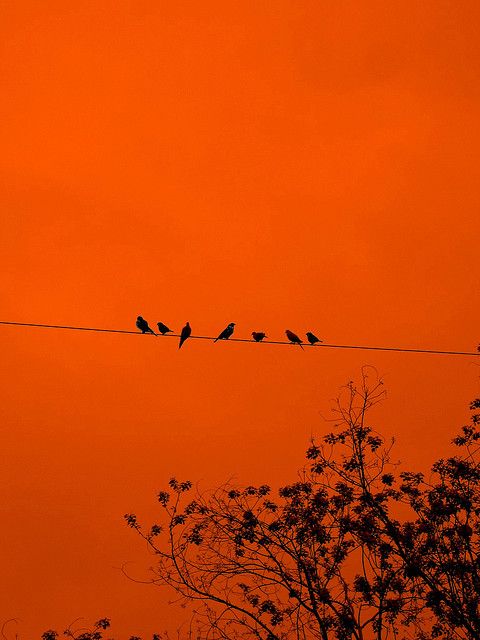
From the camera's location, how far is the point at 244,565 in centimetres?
1184

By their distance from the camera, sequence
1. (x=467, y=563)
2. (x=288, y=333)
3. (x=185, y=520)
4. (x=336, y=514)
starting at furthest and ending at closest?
(x=288, y=333) → (x=185, y=520) → (x=336, y=514) → (x=467, y=563)

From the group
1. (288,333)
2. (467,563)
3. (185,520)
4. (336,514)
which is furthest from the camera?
(288,333)

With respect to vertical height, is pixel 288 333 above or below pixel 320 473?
above

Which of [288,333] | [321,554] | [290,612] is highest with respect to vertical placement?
[288,333]

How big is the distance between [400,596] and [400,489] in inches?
54.7

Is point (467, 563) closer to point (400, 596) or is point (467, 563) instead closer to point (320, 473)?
point (400, 596)

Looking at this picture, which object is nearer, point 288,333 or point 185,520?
point 185,520

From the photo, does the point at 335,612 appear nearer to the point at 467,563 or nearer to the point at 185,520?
the point at 467,563

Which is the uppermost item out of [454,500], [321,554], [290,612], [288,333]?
[288,333]

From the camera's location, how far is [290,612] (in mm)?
11648

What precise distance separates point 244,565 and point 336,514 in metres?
1.39

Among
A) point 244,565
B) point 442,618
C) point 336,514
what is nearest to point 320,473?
point 336,514

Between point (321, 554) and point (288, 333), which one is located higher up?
point (288, 333)

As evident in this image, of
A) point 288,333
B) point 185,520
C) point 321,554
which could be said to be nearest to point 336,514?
point 321,554
